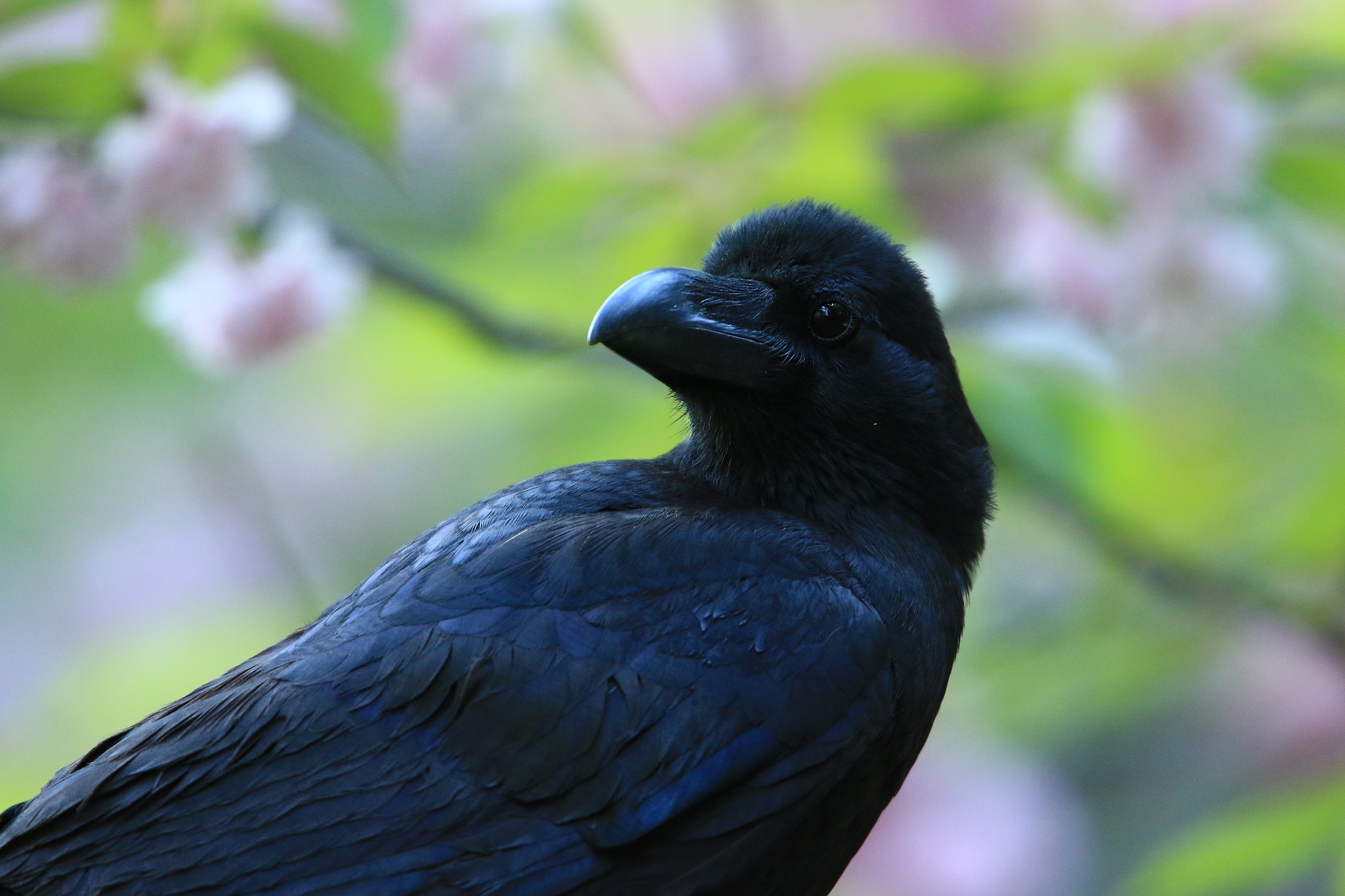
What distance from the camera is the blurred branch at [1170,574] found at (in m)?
2.55

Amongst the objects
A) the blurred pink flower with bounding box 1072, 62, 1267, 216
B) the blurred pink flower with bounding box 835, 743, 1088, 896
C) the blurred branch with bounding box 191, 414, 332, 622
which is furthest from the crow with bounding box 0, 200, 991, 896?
the blurred pink flower with bounding box 835, 743, 1088, 896

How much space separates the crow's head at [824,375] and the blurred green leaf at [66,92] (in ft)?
3.14

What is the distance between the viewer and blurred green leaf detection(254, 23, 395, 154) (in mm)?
1983

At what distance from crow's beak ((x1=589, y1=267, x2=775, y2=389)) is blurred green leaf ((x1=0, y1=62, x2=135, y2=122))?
0.95 metres

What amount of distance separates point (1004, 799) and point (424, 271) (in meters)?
2.01

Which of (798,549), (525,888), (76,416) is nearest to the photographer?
(525,888)

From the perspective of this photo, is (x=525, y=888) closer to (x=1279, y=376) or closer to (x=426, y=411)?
(x=426, y=411)

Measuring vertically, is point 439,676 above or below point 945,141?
below

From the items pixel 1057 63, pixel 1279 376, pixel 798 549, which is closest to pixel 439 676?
pixel 798 549

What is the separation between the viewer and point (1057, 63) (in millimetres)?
2416

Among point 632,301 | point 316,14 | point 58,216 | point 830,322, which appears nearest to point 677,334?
point 632,301

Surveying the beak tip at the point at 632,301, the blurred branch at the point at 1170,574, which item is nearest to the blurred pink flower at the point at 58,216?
the beak tip at the point at 632,301

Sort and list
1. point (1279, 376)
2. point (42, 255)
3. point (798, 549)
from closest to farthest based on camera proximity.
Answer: point (798, 549) → point (42, 255) → point (1279, 376)

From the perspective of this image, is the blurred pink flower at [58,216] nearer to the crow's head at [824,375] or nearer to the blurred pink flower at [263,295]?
the blurred pink flower at [263,295]
